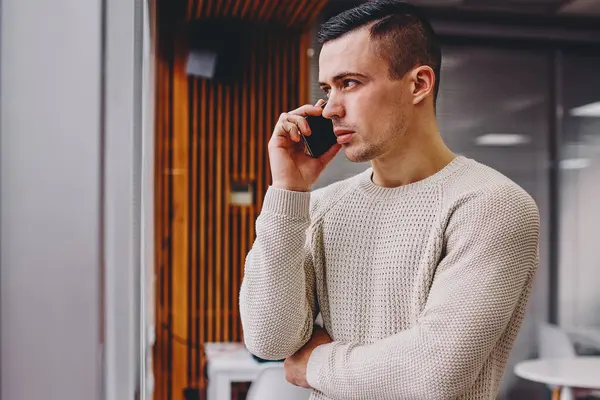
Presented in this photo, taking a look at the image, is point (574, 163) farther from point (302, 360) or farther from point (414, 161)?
point (302, 360)

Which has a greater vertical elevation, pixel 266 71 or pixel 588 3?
pixel 588 3

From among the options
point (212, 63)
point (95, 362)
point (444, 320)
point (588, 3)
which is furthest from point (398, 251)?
point (588, 3)

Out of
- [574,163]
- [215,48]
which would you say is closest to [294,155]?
[215,48]

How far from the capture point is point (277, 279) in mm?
1325

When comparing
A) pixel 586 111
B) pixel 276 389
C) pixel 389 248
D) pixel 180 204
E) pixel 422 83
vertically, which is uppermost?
pixel 586 111

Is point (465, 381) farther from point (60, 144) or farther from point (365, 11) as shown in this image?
point (60, 144)

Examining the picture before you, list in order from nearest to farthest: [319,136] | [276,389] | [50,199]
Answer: [50,199] < [319,136] < [276,389]

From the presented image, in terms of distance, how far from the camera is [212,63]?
4.26 metres

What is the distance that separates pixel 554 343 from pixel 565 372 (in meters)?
0.97

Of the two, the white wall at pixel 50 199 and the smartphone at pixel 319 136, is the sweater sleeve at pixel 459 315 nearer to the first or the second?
the smartphone at pixel 319 136

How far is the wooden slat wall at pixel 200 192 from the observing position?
427cm

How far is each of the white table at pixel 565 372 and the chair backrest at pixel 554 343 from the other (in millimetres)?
447

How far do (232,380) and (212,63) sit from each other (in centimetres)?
199

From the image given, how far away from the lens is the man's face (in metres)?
1.34
